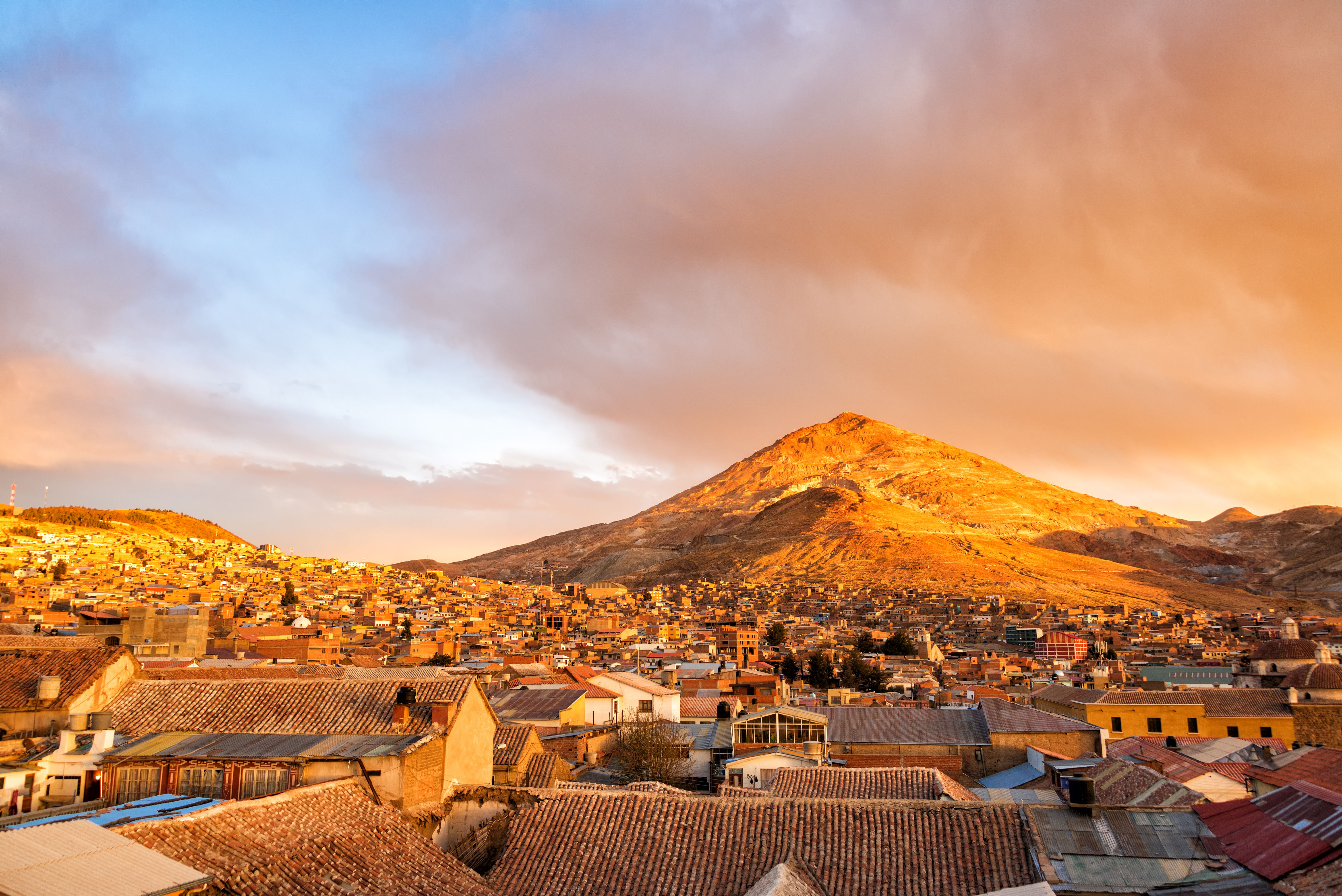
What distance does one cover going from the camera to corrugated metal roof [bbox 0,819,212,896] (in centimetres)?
763

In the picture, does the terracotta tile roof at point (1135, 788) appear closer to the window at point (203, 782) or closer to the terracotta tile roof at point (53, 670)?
the window at point (203, 782)

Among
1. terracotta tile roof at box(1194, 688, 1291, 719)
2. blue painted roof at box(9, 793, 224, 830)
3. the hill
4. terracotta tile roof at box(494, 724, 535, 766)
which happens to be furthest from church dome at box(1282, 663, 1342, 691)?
the hill

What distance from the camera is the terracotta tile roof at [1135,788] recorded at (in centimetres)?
1645

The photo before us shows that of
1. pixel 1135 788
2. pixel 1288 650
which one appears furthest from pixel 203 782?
pixel 1288 650

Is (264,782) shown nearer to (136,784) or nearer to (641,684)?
(136,784)

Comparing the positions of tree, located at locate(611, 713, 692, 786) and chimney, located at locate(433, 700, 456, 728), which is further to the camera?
tree, located at locate(611, 713, 692, 786)

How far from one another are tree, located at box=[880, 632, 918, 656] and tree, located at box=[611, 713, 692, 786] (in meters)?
54.6

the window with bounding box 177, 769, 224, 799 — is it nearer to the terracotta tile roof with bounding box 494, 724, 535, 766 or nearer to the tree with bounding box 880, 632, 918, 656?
the terracotta tile roof with bounding box 494, 724, 535, 766

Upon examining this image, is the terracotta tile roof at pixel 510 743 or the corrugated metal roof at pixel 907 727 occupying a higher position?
the terracotta tile roof at pixel 510 743

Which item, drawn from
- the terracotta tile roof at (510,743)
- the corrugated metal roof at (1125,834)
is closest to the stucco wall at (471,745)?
the terracotta tile roof at (510,743)

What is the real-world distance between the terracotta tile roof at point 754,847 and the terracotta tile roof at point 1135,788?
3289 millimetres

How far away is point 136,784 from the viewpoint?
12922mm

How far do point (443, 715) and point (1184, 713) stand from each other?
33828mm

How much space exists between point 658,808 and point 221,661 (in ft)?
83.4
